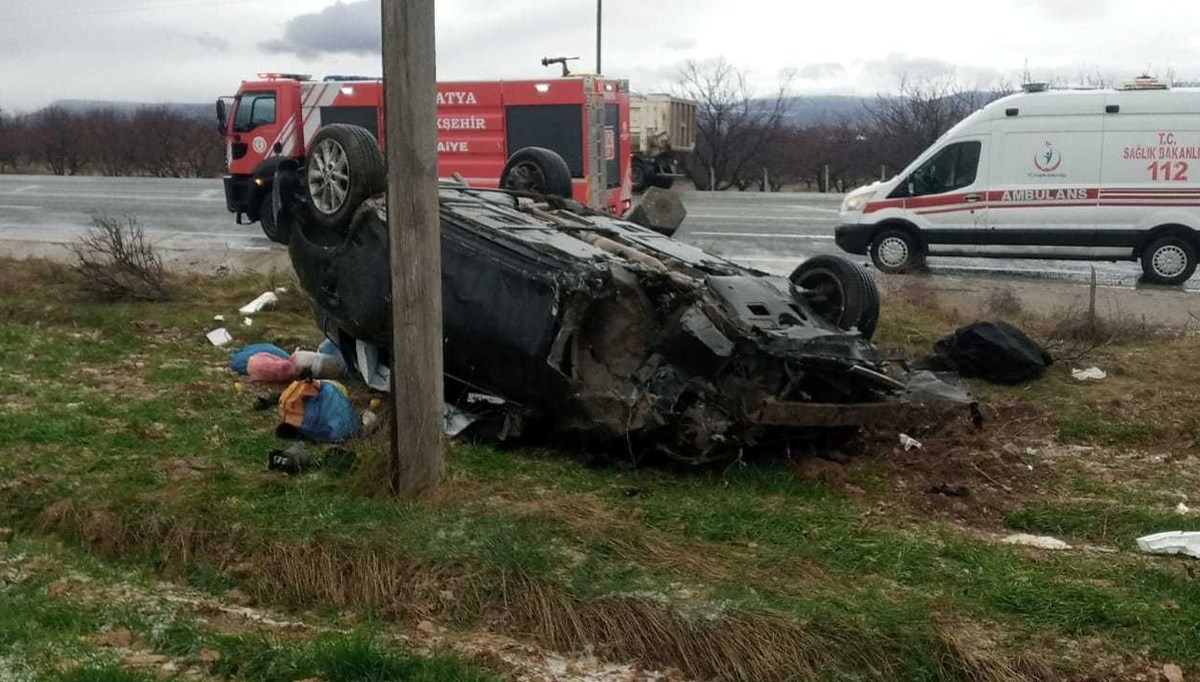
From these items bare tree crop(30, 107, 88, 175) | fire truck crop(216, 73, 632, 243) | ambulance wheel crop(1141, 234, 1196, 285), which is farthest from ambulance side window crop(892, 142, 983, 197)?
bare tree crop(30, 107, 88, 175)

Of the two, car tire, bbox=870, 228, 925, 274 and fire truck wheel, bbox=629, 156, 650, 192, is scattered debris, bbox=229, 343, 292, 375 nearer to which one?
car tire, bbox=870, 228, 925, 274

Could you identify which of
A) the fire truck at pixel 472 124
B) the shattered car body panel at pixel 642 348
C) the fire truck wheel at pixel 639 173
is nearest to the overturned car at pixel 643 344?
the shattered car body panel at pixel 642 348

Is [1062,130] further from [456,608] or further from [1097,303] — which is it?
[456,608]

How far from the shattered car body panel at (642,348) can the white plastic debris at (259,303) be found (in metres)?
3.82

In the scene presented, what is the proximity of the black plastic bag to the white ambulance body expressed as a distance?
21.3 ft

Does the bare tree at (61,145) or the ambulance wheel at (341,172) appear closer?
the ambulance wheel at (341,172)

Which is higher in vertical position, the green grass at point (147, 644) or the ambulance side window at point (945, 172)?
the ambulance side window at point (945, 172)

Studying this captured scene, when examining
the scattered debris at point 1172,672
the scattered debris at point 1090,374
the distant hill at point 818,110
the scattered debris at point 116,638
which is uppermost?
the distant hill at point 818,110

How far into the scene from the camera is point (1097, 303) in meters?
11.7

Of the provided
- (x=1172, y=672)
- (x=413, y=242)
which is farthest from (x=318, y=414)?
(x=1172, y=672)

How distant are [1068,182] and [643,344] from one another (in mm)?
10113

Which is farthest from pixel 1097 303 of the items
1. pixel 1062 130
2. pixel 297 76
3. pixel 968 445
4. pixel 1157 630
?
pixel 297 76

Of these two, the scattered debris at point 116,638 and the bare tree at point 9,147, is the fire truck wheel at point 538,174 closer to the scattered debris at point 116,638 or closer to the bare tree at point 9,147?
the scattered debris at point 116,638

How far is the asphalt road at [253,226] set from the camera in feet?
52.6
